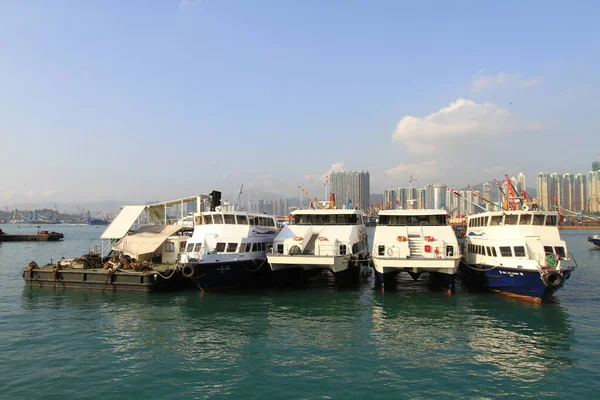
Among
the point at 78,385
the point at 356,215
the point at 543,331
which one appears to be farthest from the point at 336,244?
the point at 78,385

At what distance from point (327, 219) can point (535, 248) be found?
14965 millimetres

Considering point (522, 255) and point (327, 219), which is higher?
point (327, 219)

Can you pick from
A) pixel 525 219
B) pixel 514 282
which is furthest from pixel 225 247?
pixel 525 219

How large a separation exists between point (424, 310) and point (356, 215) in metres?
12.2

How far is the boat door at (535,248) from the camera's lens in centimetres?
2496

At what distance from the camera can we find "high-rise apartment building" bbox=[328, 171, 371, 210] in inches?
7141

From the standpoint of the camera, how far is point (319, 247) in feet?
98.4

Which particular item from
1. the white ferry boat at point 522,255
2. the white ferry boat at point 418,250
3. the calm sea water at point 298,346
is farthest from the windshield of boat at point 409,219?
the calm sea water at point 298,346

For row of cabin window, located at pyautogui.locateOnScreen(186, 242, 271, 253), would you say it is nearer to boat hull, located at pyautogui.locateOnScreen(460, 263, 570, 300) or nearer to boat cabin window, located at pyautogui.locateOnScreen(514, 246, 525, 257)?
boat hull, located at pyautogui.locateOnScreen(460, 263, 570, 300)

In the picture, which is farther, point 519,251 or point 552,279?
point 519,251

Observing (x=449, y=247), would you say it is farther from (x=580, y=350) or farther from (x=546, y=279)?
(x=580, y=350)

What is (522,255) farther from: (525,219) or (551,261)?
(525,219)

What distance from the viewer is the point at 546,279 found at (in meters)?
23.4

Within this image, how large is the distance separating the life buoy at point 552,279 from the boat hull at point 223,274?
18333 millimetres
